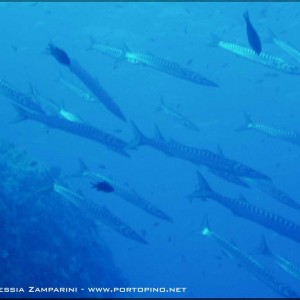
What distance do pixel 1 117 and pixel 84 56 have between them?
13227mm

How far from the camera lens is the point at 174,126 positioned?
131ft

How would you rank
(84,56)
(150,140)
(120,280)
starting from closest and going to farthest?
(150,140), (120,280), (84,56)

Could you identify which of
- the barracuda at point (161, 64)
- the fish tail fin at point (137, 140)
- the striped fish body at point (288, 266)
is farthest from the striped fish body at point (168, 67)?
the striped fish body at point (288, 266)

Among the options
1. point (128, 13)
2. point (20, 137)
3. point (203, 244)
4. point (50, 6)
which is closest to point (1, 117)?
point (20, 137)

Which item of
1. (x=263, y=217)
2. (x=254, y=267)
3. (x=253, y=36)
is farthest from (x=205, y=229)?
(x=253, y=36)

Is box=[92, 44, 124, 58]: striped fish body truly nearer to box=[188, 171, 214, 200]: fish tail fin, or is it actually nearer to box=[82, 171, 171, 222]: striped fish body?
box=[82, 171, 171, 222]: striped fish body

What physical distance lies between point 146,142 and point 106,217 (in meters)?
1.62

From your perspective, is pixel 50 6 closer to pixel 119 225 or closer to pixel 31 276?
pixel 31 276

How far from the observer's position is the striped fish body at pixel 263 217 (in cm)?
621

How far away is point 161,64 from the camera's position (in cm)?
751

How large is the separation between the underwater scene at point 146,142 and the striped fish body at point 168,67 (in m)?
0.03

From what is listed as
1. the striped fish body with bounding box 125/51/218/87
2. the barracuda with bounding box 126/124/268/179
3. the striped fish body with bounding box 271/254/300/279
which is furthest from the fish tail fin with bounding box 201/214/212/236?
the striped fish body with bounding box 125/51/218/87

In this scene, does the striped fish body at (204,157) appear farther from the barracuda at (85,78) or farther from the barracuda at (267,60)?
the barracuda at (267,60)

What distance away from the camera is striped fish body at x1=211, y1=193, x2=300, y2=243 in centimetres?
621
